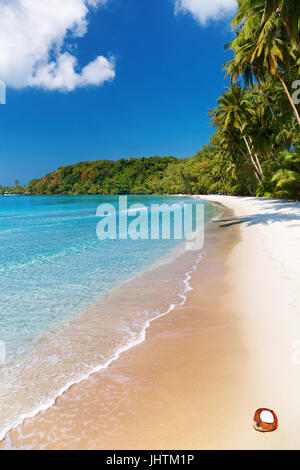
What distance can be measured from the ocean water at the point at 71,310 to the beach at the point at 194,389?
9.9 inches

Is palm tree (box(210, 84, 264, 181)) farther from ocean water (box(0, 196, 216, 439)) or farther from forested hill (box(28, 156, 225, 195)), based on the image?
forested hill (box(28, 156, 225, 195))

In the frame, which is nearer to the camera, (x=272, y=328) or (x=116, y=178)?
(x=272, y=328)

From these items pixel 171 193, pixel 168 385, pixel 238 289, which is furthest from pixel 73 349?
pixel 171 193

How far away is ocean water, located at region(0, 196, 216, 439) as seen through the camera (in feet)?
8.79

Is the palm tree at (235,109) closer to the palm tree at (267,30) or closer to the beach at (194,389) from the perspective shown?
the palm tree at (267,30)

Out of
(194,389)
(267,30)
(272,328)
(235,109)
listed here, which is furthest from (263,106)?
(194,389)

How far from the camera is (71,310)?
455 cm

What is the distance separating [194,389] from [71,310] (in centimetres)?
279

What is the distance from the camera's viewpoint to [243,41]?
20531mm

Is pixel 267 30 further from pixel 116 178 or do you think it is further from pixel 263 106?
pixel 116 178

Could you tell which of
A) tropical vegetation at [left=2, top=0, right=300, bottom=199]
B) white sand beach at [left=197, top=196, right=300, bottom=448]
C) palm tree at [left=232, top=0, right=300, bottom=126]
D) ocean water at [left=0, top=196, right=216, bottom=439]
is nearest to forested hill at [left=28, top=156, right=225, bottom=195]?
tropical vegetation at [left=2, top=0, right=300, bottom=199]

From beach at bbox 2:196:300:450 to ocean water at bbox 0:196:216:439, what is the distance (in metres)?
0.25

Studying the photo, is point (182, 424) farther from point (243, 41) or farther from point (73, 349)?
point (243, 41)
